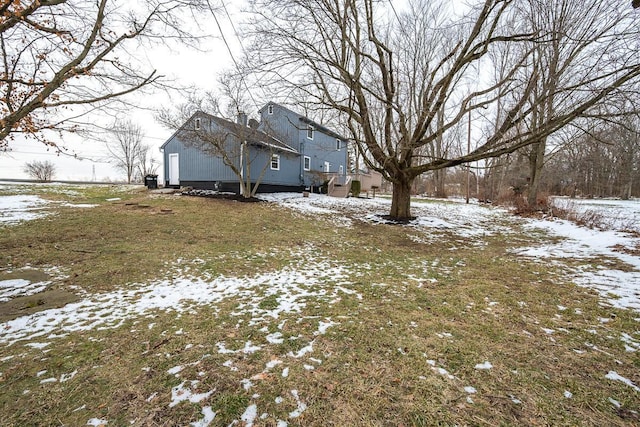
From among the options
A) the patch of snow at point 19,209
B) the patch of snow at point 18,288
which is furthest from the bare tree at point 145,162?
the patch of snow at point 18,288

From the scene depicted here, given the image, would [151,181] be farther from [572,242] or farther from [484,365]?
[572,242]

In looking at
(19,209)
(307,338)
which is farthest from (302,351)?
(19,209)

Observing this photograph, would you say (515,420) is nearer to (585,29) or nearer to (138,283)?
(138,283)

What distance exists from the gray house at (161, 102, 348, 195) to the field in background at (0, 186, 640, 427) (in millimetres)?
8177

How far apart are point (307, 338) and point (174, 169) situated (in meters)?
19.1

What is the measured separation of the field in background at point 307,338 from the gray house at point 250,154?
818cm

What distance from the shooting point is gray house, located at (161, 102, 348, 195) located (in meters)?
14.1

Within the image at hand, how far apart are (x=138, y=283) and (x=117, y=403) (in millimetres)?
2806

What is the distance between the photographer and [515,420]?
1.79m

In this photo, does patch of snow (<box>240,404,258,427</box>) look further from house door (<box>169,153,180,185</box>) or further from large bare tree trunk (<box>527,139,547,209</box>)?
house door (<box>169,153,180,185</box>)

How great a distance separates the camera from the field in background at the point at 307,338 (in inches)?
75.3

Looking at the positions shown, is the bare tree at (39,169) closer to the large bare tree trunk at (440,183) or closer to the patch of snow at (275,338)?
the patch of snow at (275,338)

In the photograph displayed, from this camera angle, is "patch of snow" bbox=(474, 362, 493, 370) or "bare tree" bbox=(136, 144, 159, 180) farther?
"bare tree" bbox=(136, 144, 159, 180)

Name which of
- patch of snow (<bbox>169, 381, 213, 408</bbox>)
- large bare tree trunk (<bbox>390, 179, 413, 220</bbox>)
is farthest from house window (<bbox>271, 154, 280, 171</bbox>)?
patch of snow (<bbox>169, 381, 213, 408</bbox>)
